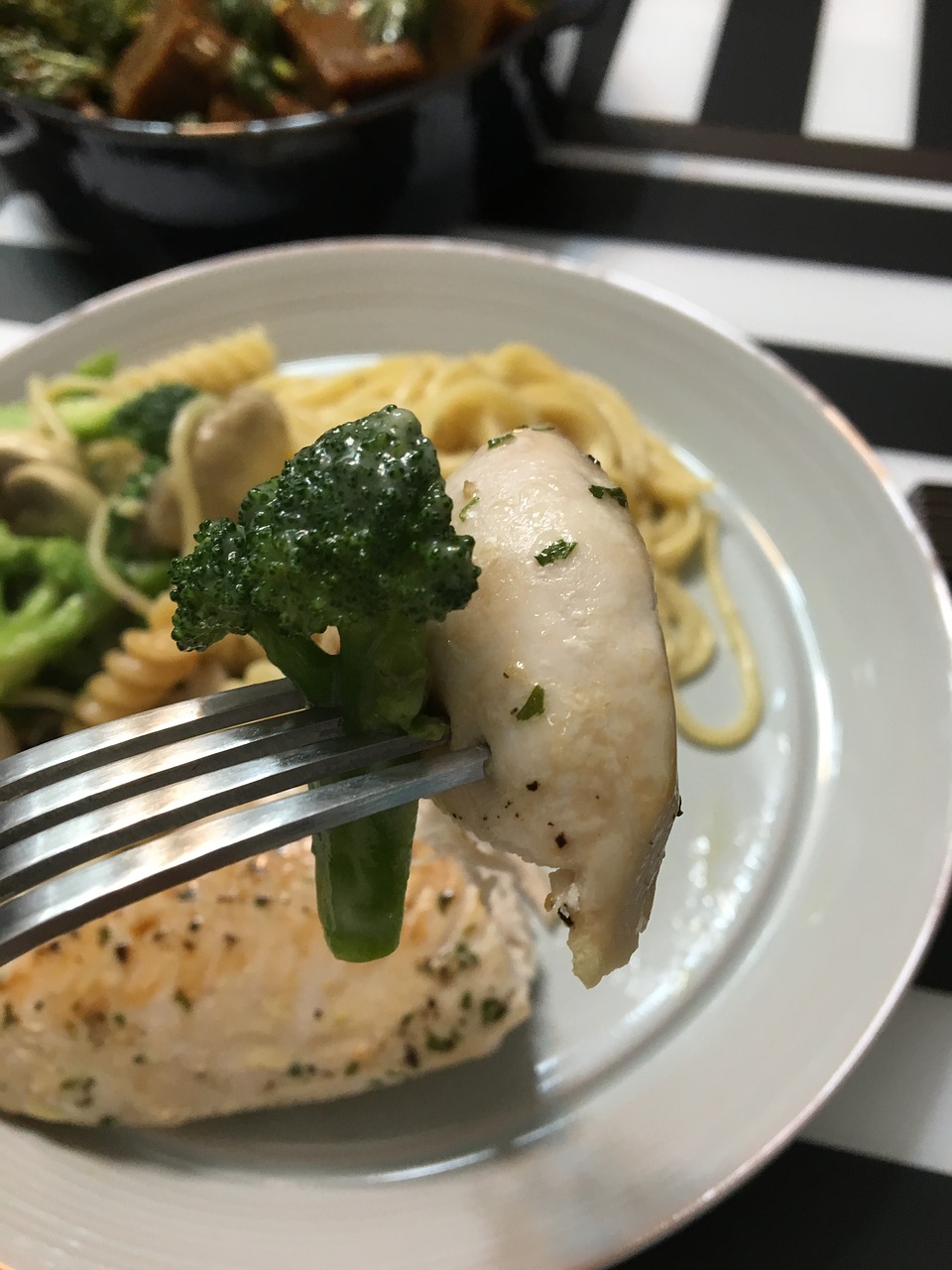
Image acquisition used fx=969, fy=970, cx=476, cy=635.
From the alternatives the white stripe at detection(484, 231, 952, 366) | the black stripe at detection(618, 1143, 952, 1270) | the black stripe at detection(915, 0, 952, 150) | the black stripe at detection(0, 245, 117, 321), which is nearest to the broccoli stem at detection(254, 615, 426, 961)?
the black stripe at detection(618, 1143, 952, 1270)

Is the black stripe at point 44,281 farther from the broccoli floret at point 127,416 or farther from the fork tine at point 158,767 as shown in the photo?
the fork tine at point 158,767

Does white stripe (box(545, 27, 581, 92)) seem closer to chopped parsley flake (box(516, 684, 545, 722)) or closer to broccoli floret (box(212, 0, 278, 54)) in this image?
broccoli floret (box(212, 0, 278, 54))

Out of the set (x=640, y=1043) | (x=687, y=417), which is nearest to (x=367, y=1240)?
(x=640, y=1043)

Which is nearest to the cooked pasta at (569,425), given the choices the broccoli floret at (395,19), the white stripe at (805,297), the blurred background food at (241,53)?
the white stripe at (805,297)

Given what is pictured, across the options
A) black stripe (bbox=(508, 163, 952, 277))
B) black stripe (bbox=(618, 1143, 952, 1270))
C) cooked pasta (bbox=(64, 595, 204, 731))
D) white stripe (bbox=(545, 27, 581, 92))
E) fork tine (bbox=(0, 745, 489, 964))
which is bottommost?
black stripe (bbox=(618, 1143, 952, 1270))

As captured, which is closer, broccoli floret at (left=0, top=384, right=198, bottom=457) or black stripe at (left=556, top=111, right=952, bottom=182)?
broccoli floret at (left=0, top=384, right=198, bottom=457)

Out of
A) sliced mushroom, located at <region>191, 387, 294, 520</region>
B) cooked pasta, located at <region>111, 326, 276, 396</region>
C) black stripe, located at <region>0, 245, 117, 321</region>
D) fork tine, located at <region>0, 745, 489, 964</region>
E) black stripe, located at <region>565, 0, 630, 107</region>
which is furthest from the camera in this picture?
black stripe, located at <region>565, 0, 630, 107</region>
